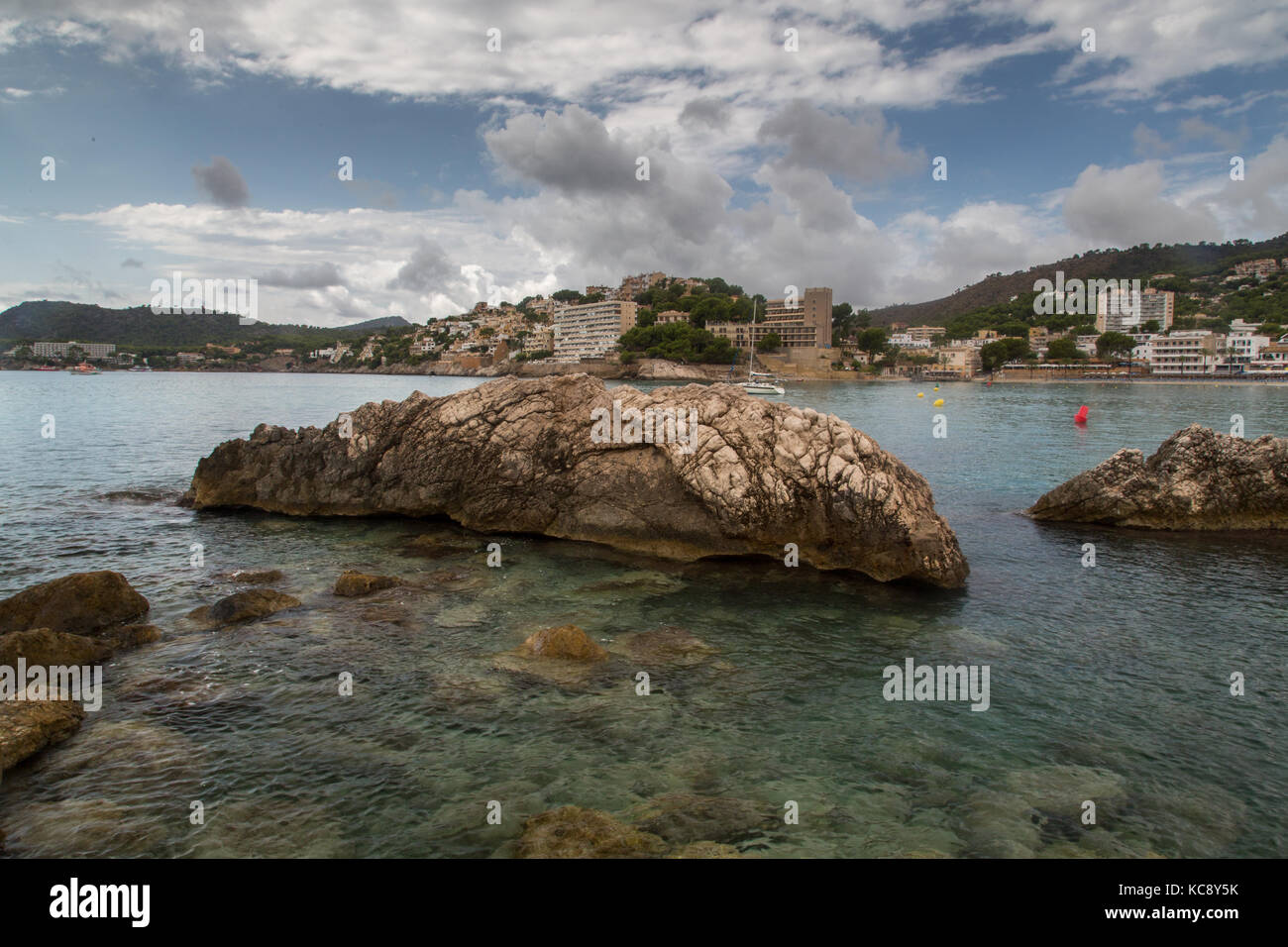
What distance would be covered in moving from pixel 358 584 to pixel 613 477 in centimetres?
652

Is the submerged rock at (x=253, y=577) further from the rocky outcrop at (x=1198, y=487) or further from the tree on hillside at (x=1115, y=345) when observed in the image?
the tree on hillside at (x=1115, y=345)

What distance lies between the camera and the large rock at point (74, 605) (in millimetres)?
11402

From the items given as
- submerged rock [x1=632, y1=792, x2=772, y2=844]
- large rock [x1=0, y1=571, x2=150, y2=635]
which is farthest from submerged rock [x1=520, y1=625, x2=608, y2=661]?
large rock [x1=0, y1=571, x2=150, y2=635]

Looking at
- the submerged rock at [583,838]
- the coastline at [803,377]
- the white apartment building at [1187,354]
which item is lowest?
the submerged rock at [583,838]

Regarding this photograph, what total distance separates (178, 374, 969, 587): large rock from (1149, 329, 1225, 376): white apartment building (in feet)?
553

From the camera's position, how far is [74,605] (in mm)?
11734

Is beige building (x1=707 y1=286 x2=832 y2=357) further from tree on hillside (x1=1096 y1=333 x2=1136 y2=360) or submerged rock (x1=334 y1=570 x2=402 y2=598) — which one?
submerged rock (x1=334 y1=570 x2=402 y2=598)

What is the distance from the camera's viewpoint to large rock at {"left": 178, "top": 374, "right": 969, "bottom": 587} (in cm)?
1528

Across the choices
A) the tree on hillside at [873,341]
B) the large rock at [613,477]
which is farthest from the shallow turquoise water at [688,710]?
the tree on hillside at [873,341]

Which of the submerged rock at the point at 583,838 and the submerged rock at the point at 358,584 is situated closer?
the submerged rock at the point at 583,838

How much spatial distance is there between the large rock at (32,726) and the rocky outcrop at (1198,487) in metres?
23.3

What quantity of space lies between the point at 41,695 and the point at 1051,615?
15.8 metres
